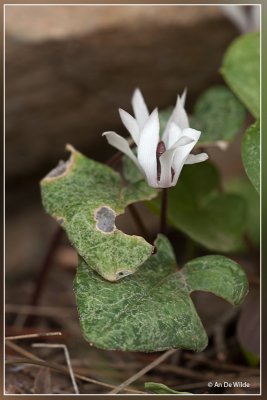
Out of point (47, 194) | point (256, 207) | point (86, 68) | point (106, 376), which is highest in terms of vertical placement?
point (86, 68)

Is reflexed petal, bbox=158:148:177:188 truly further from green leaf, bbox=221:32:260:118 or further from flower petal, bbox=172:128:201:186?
green leaf, bbox=221:32:260:118

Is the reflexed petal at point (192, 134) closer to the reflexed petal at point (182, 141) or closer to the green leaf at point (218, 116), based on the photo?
the reflexed petal at point (182, 141)

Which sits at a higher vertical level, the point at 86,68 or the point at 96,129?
the point at 86,68

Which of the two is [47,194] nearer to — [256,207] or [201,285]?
[201,285]

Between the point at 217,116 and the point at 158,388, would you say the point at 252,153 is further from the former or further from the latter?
the point at 158,388

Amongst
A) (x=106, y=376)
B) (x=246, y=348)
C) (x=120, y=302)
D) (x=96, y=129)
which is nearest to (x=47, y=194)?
(x=120, y=302)

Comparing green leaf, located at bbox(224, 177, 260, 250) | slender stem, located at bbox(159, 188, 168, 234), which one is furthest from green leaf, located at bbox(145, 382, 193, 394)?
green leaf, located at bbox(224, 177, 260, 250)
